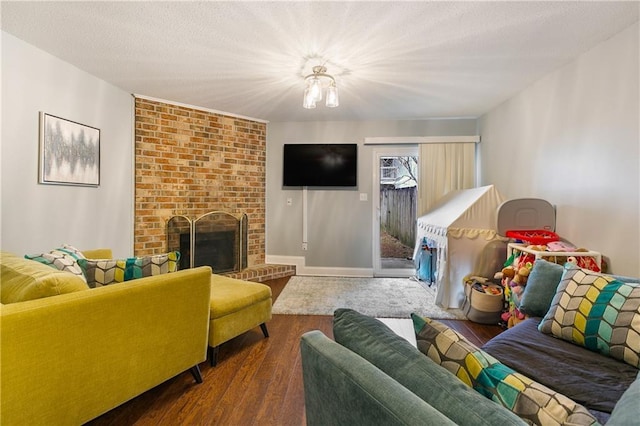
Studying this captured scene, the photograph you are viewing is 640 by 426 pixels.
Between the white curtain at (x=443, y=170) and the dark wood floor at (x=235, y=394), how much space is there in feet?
7.17

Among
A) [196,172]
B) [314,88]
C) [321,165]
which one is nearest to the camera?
[314,88]

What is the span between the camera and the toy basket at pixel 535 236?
250cm

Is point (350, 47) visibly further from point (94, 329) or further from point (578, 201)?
point (94, 329)

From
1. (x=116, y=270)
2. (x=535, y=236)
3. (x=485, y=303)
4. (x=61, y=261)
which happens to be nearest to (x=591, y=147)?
(x=535, y=236)

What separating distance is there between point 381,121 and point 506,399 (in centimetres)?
403

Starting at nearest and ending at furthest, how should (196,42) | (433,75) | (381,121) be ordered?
1. (196,42)
2. (433,75)
3. (381,121)

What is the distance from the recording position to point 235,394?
1735mm

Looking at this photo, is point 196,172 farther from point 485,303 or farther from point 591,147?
point 591,147

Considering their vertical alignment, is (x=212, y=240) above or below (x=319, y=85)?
below

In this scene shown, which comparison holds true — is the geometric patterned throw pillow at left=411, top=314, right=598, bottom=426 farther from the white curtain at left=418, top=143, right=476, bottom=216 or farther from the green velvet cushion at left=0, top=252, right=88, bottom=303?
the white curtain at left=418, top=143, right=476, bottom=216

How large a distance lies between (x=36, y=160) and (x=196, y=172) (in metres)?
1.58

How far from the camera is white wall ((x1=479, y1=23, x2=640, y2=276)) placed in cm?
194

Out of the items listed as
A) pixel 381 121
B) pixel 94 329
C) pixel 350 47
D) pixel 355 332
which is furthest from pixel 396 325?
pixel 381 121

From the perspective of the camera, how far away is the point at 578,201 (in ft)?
7.77
